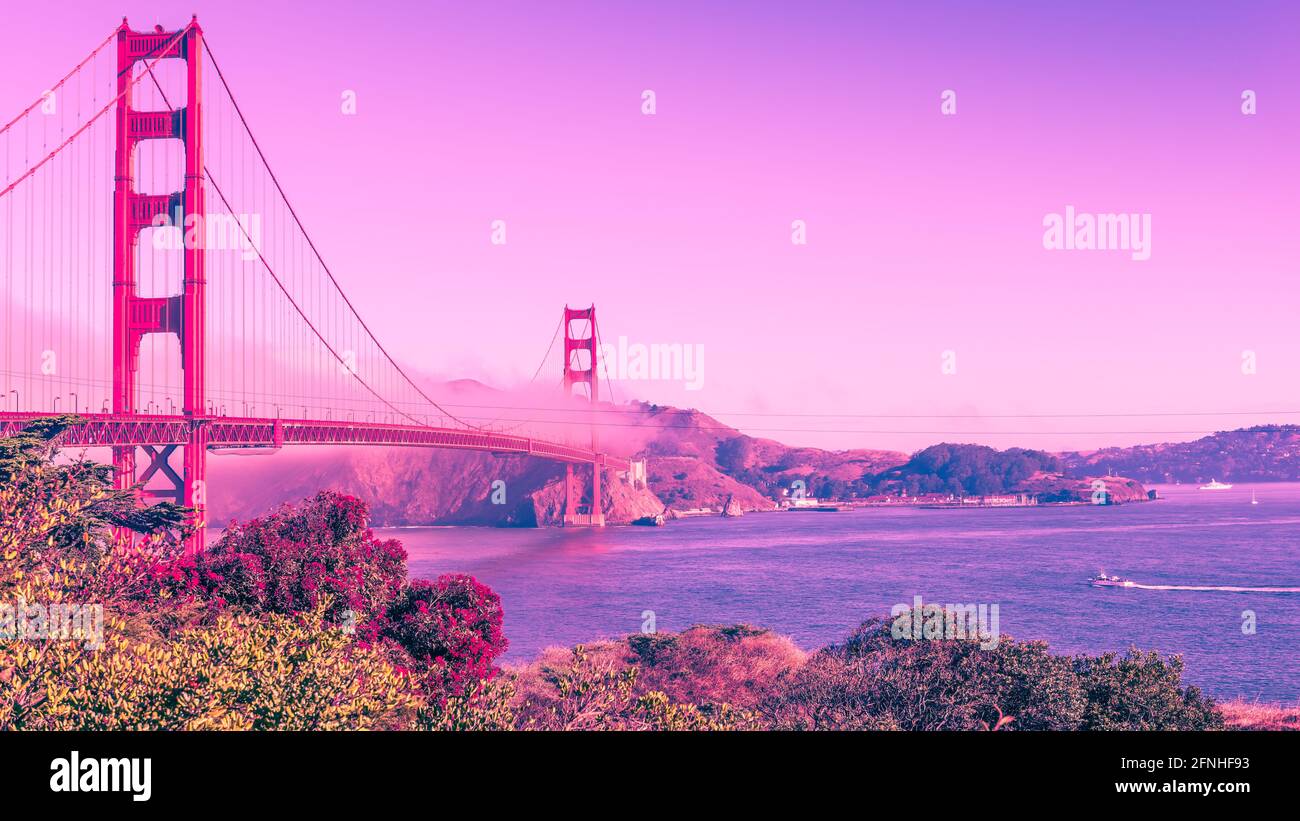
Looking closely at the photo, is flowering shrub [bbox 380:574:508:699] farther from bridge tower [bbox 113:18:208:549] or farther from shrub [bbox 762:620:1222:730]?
bridge tower [bbox 113:18:208:549]

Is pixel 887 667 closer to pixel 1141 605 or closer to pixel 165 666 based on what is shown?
pixel 165 666

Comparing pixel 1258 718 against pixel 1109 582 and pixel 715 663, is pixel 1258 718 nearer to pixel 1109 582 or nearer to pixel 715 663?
pixel 715 663

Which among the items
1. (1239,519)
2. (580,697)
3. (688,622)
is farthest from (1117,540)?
(580,697)

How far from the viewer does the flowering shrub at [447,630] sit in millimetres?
26750

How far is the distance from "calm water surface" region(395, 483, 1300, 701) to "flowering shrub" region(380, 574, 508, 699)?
26642 mm

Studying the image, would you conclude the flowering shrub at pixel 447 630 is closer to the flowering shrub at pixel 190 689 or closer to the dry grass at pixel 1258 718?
the flowering shrub at pixel 190 689

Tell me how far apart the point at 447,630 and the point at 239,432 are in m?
31.0

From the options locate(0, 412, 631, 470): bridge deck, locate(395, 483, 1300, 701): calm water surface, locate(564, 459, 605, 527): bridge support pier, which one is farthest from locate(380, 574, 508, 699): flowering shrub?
locate(564, 459, 605, 527): bridge support pier

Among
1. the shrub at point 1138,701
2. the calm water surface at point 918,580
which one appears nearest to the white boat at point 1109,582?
the calm water surface at point 918,580

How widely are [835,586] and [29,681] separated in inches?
3224

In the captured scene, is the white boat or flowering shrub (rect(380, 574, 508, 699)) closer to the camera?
flowering shrub (rect(380, 574, 508, 699))

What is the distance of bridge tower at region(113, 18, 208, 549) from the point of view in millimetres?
46688

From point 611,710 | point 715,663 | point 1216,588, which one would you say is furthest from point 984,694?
point 1216,588

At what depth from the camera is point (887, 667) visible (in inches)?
1070
